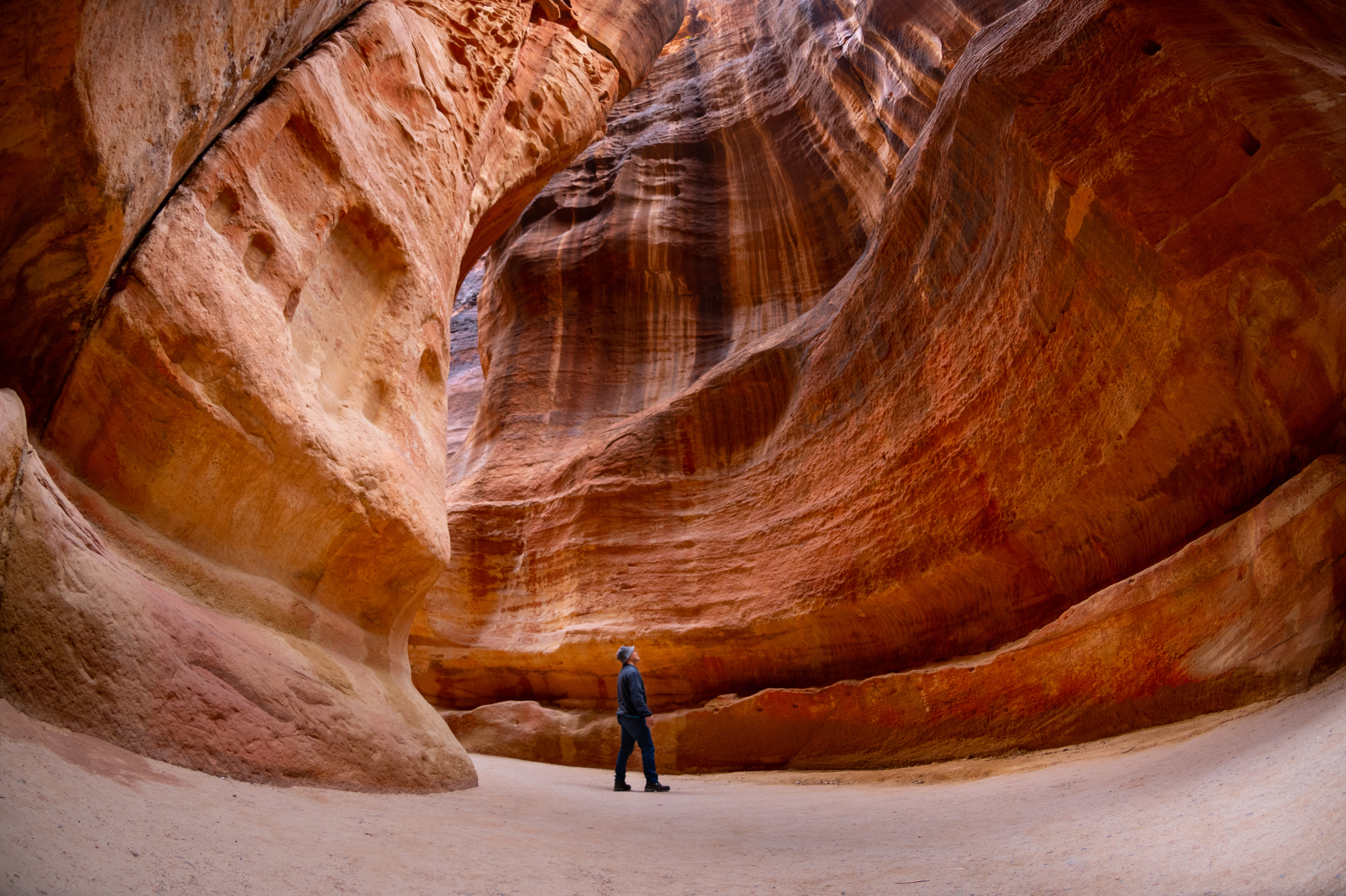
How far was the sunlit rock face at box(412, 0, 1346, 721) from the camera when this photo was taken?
5.25 m

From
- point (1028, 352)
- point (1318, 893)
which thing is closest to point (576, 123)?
point (1028, 352)

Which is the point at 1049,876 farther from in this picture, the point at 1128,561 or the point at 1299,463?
the point at 1128,561

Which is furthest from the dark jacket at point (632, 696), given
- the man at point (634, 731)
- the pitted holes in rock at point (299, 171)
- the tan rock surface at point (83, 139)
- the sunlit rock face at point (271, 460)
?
the tan rock surface at point (83, 139)

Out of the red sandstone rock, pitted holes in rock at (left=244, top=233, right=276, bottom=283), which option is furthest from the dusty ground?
pitted holes in rock at (left=244, top=233, right=276, bottom=283)

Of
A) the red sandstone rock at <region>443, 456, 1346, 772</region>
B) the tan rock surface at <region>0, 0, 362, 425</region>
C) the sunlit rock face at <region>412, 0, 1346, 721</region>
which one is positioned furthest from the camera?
the sunlit rock face at <region>412, 0, 1346, 721</region>

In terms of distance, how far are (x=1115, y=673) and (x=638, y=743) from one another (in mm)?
3443

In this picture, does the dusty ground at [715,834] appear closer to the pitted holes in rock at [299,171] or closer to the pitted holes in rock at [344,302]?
the pitted holes in rock at [344,302]

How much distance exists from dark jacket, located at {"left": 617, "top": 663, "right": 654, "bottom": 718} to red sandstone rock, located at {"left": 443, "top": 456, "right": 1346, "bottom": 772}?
259 centimetres

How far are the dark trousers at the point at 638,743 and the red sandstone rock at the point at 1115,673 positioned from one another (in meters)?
2.45

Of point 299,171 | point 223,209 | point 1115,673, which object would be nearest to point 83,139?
point 223,209

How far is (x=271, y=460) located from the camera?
407cm

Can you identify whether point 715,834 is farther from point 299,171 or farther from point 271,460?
point 299,171

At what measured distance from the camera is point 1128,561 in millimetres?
6164

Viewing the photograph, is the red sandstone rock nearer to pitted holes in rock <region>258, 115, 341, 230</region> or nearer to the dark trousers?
the dark trousers
